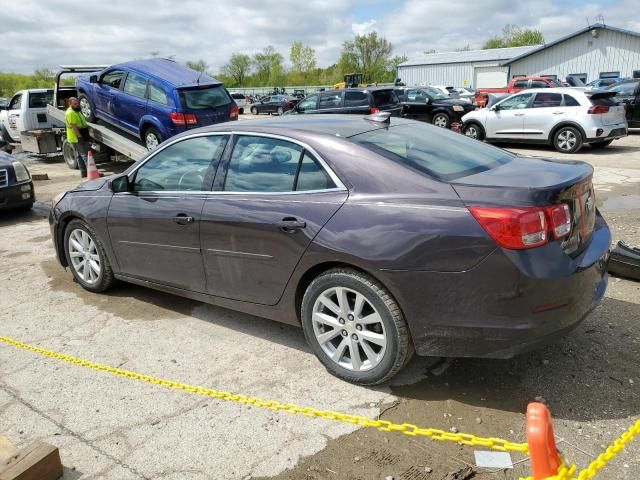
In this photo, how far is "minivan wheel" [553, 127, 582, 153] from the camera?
1271 centimetres

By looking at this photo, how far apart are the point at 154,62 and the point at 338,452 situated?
35.3 ft

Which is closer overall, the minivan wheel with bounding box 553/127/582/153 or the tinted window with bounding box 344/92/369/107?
the minivan wheel with bounding box 553/127/582/153

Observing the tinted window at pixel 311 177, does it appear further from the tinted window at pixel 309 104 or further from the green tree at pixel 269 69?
the green tree at pixel 269 69

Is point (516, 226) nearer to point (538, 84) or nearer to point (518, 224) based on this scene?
point (518, 224)

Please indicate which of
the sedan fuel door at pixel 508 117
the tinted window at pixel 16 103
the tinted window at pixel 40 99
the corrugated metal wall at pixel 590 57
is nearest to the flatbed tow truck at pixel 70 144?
the tinted window at pixel 40 99

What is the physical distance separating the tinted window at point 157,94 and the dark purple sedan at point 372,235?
6.67m

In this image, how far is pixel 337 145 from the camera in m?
3.33

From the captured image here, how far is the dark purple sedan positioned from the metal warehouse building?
33742mm

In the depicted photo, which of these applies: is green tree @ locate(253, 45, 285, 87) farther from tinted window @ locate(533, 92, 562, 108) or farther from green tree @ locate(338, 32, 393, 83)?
tinted window @ locate(533, 92, 562, 108)

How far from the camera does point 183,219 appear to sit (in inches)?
154

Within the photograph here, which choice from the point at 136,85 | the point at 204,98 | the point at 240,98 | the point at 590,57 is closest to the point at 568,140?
the point at 204,98

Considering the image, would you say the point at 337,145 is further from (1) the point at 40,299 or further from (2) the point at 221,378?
(1) the point at 40,299

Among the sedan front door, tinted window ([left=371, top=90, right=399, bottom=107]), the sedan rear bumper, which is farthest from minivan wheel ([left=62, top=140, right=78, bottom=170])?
the sedan rear bumper

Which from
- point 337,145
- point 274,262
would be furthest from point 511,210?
point 274,262
